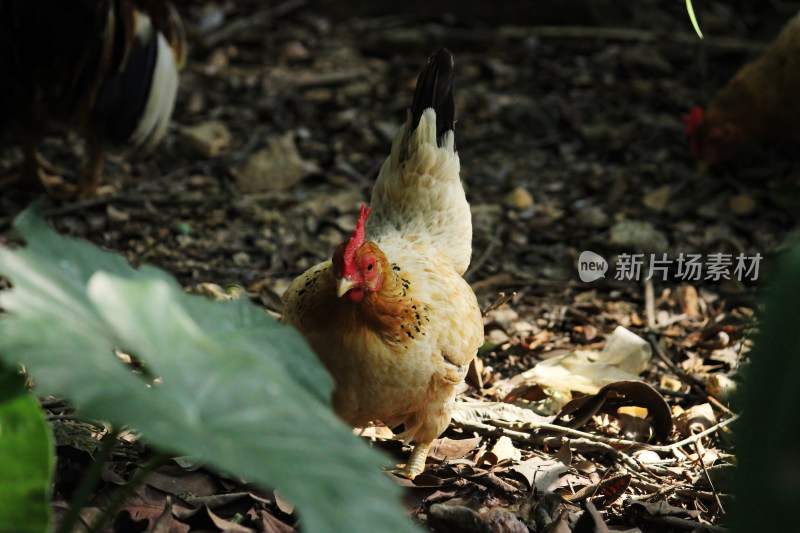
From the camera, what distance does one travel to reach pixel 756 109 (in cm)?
505

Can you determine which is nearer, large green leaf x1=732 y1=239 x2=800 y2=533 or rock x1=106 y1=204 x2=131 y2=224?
large green leaf x1=732 y1=239 x2=800 y2=533

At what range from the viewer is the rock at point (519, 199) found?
15.0ft

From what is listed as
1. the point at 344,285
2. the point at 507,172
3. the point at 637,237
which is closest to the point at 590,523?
the point at 344,285

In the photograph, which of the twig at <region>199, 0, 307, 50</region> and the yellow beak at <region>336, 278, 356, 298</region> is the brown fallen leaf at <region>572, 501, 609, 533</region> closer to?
the yellow beak at <region>336, 278, 356, 298</region>

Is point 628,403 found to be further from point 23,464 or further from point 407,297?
point 23,464

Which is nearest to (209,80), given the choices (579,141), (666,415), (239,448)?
(579,141)

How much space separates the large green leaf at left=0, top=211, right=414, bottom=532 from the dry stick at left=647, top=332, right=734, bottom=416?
2.09 meters

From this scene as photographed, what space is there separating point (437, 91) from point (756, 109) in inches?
119

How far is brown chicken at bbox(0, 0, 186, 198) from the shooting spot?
380 cm

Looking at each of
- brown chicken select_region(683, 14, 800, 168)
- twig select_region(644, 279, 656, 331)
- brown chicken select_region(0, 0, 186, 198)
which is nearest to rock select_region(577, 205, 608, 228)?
twig select_region(644, 279, 656, 331)

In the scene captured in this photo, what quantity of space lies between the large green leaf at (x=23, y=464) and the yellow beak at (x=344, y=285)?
90 centimetres

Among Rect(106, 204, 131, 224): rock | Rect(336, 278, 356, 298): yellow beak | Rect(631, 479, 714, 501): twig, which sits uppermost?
Rect(336, 278, 356, 298): yellow beak

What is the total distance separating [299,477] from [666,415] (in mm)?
1957

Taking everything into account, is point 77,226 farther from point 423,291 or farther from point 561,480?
point 561,480
